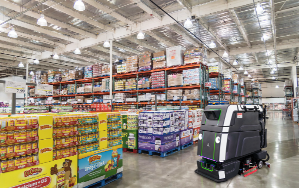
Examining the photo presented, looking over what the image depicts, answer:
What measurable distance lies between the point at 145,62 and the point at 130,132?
189 inches

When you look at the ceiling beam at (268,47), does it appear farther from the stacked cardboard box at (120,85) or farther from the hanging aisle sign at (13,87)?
the hanging aisle sign at (13,87)

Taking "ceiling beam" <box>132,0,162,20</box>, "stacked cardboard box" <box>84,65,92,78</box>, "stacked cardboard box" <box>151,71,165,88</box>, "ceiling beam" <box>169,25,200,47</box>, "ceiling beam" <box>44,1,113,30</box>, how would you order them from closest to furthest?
"ceiling beam" <box>132,0,162,20</box>, "ceiling beam" <box>44,1,113,30</box>, "stacked cardboard box" <box>151,71,165,88</box>, "ceiling beam" <box>169,25,200,47</box>, "stacked cardboard box" <box>84,65,92,78</box>

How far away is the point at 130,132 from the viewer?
247 inches

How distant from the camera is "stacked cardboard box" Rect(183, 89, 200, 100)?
29.2 feet

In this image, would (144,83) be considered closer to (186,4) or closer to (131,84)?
(131,84)

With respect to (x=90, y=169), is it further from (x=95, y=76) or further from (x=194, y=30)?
(x=194, y=30)

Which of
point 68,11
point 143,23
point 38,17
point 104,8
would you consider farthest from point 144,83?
point 38,17

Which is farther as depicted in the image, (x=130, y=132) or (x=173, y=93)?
(x=173, y=93)

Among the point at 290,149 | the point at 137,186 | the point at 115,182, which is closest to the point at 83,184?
the point at 115,182

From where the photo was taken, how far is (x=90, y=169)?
3.53 meters

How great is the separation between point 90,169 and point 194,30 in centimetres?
1037

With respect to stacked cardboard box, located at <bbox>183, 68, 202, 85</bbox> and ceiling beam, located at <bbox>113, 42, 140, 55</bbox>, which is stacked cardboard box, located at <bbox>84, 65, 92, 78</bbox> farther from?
stacked cardboard box, located at <bbox>183, 68, 202, 85</bbox>

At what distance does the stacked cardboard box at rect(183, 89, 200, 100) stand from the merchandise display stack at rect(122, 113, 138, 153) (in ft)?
12.1

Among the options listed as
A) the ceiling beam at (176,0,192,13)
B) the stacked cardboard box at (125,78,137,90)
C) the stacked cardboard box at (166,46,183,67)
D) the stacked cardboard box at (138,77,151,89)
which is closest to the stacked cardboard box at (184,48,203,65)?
the stacked cardboard box at (166,46,183,67)
